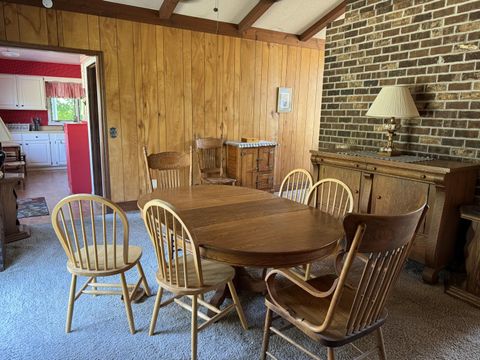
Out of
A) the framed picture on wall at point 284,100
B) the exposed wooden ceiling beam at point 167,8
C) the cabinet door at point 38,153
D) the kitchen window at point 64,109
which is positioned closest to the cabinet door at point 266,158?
the framed picture on wall at point 284,100

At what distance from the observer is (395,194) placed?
278 cm

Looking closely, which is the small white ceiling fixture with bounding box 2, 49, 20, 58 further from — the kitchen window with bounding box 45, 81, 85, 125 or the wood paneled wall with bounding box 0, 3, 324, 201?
the wood paneled wall with bounding box 0, 3, 324, 201

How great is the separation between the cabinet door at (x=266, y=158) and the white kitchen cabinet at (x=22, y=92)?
5593 mm

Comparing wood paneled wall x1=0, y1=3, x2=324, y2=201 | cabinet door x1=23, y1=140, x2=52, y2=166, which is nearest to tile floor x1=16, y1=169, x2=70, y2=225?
cabinet door x1=23, y1=140, x2=52, y2=166

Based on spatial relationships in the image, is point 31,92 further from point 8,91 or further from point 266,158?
point 266,158

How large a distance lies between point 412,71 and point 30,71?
301 inches

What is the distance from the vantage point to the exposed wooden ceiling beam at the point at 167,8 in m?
3.73

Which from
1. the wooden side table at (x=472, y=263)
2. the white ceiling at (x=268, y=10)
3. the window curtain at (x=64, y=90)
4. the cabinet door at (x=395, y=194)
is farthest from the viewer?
the window curtain at (x=64, y=90)

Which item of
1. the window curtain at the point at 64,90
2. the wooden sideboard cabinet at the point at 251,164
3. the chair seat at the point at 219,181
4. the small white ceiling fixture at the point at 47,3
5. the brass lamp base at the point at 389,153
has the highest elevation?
the small white ceiling fixture at the point at 47,3

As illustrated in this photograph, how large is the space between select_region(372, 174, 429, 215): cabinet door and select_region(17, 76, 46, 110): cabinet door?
7471 mm

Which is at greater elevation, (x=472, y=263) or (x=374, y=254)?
(x=374, y=254)

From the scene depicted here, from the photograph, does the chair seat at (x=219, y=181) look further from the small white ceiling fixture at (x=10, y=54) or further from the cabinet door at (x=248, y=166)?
the small white ceiling fixture at (x=10, y=54)

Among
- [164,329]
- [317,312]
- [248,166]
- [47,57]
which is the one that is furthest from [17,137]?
[317,312]

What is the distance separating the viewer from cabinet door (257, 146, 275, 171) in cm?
484
